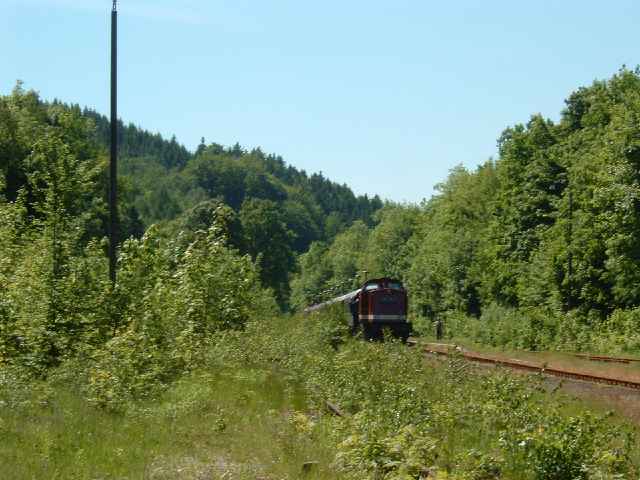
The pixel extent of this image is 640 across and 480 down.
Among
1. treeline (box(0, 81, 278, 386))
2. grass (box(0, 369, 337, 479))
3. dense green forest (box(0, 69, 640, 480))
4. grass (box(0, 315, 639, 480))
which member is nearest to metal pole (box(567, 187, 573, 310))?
dense green forest (box(0, 69, 640, 480))

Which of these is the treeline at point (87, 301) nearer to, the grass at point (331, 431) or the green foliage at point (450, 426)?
the grass at point (331, 431)

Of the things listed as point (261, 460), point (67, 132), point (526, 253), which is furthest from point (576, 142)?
point (261, 460)

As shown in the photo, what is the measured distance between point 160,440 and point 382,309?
92.1ft

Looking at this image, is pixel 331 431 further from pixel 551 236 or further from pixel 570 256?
pixel 551 236

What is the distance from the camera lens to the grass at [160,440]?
10406mm

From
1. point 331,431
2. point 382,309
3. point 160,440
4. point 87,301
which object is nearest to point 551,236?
Result: point 382,309

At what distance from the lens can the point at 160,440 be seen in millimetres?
12297

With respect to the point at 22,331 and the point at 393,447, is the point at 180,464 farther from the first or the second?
the point at 22,331

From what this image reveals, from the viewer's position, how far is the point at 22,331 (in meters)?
19.2

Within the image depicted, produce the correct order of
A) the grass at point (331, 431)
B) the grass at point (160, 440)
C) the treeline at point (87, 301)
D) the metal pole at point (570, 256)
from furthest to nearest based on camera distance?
1. the metal pole at point (570, 256)
2. the treeline at point (87, 301)
3. the grass at point (160, 440)
4. the grass at point (331, 431)

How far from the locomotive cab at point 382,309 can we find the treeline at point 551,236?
8.51 m

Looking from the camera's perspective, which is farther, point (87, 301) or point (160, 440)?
point (87, 301)

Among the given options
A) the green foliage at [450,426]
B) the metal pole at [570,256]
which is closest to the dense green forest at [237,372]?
the green foliage at [450,426]

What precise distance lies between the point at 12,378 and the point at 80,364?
1.96m
